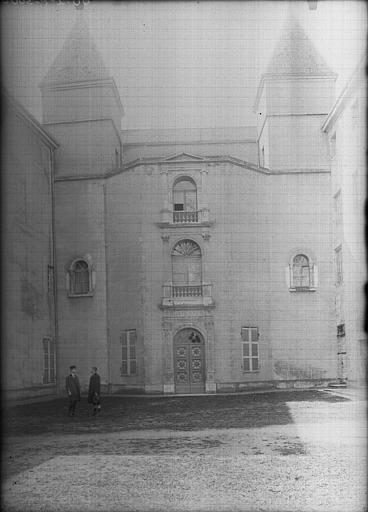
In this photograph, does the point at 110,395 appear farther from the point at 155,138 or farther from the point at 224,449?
the point at 155,138

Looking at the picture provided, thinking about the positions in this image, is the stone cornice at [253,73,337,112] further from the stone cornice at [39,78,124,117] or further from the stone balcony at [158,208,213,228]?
the stone cornice at [39,78,124,117]

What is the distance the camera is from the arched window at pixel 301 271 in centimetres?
387

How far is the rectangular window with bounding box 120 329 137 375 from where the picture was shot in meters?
3.81

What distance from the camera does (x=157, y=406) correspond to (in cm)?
372

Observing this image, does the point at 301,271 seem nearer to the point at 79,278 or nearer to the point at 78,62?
the point at 79,278

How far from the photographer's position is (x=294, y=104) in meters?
4.06

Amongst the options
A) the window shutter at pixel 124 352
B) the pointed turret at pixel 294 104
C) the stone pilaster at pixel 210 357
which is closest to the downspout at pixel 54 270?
the window shutter at pixel 124 352

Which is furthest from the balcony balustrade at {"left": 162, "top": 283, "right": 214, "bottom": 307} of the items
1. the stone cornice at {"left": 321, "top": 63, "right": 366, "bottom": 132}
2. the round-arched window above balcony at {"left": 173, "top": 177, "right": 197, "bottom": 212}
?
the stone cornice at {"left": 321, "top": 63, "right": 366, "bottom": 132}

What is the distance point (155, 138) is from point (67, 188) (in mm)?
629

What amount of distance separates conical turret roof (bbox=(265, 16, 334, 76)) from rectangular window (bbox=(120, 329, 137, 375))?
181cm

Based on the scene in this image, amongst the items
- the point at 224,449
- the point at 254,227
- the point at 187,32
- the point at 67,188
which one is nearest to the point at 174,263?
the point at 254,227

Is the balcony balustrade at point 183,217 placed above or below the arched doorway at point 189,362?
above

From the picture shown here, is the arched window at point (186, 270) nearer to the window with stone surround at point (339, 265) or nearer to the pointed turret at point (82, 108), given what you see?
the pointed turret at point (82, 108)

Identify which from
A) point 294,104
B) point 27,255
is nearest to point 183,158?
point 294,104
